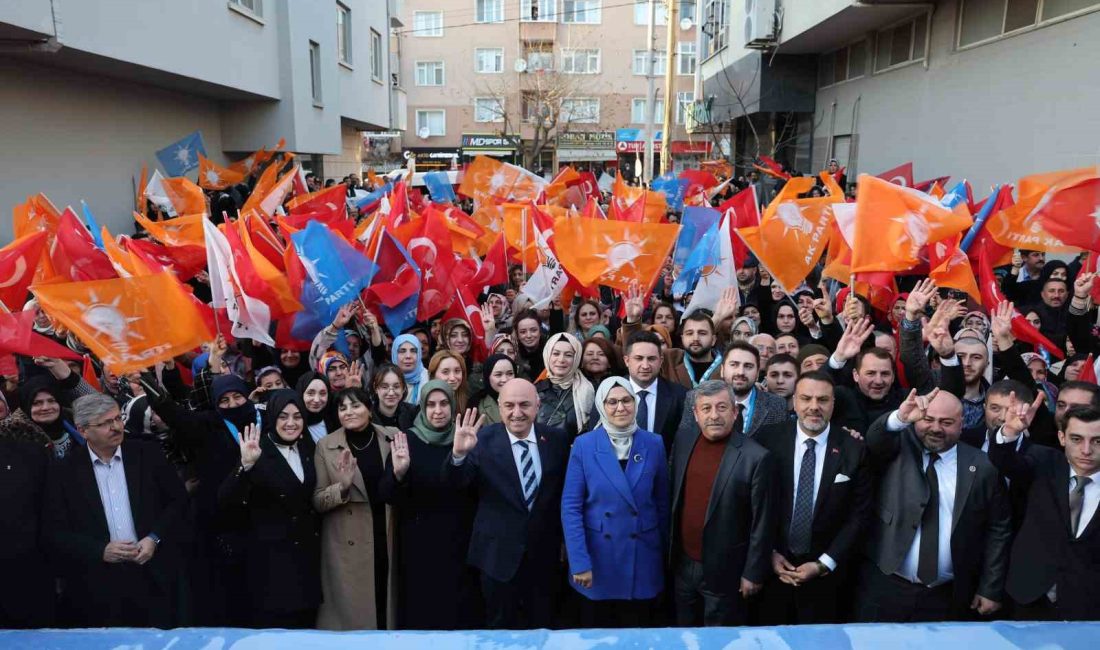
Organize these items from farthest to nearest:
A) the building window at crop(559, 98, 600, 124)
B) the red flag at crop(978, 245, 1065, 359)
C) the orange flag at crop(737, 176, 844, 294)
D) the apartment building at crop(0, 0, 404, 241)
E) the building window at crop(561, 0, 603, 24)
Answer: the building window at crop(561, 0, 603, 24) < the building window at crop(559, 98, 600, 124) < the apartment building at crop(0, 0, 404, 241) < the orange flag at crop(737, 176, 844, 294) < the red flag at crop(978, 245, 1065, 359)

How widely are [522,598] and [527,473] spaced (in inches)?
26.3

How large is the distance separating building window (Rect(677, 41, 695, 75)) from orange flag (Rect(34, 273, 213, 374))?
44.9m

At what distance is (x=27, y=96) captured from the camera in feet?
38.8

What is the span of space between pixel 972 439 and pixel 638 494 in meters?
1.79

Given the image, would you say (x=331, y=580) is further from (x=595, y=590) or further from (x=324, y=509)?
(x=595, y=590)

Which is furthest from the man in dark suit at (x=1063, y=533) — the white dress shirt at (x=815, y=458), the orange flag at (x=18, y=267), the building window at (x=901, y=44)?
the building window at (x=901, y=44)

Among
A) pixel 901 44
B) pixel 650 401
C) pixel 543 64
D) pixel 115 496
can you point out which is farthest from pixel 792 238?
pixel 543 64

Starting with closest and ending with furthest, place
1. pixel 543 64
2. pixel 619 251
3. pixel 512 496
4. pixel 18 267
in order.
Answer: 1. pixel 512 496
2. pixel 18 267
3. pixel 619 251
4. pixel 543 64

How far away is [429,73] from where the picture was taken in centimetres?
4709

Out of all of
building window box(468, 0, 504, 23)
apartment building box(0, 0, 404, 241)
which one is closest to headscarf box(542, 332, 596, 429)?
apartment building box(0, 0, 404, 241)

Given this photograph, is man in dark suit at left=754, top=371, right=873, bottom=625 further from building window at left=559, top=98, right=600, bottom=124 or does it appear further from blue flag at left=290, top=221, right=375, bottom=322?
building window at left=559, top=98, right=600, bottom=124

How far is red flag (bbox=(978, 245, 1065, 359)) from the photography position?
19.5 ft

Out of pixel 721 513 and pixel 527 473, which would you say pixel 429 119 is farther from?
pixel 721 513

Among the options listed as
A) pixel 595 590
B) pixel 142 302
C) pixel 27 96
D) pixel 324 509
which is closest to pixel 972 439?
pixel 595 590
